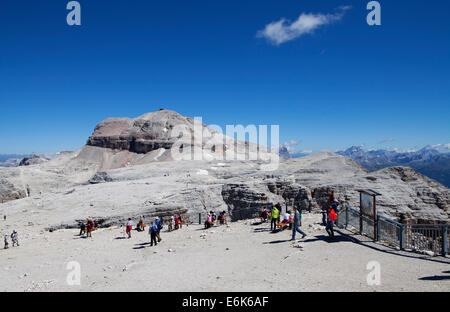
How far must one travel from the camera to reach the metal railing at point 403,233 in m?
10.7

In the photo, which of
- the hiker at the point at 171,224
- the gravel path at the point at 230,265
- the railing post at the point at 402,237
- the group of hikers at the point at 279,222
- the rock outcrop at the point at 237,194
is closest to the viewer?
the gravel path at the point at 230,265

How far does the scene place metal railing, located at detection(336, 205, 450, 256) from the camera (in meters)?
10.7

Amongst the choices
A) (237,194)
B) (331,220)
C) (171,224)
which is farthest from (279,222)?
(237,194)

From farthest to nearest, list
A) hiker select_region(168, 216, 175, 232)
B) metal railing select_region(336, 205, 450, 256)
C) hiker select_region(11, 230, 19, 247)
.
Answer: hiker select_region(168, 216, 175, 232) → hiker select_region(11, 230, 19, 247) → metal railing select_region(336, 205, 450, 256)

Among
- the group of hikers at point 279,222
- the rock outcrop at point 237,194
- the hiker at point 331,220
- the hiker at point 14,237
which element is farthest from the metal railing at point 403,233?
the hiker at point 14,237

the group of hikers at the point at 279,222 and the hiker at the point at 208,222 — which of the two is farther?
the hiker at the point at 208,222

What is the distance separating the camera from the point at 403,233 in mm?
11031

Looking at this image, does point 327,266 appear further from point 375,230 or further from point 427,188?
point 427,188

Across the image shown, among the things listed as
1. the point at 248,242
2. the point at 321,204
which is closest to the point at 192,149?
the point at 321,204

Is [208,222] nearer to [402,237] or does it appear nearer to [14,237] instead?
[402,237]

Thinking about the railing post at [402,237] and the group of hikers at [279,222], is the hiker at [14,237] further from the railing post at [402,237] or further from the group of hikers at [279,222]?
the railing post at [402,237]

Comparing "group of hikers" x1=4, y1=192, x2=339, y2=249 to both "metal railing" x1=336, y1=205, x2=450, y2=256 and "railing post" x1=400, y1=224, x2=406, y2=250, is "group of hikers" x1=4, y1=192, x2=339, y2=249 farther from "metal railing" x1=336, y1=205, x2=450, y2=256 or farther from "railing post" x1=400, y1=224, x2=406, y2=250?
"railing post" x1=400, y1=224, x2=406, y2=250

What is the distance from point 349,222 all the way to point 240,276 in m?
8.20

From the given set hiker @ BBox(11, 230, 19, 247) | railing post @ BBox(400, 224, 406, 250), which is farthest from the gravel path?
hiker @ BBox(11, 230, 19, 247)
